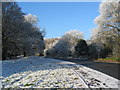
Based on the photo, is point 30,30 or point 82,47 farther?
point 82,47

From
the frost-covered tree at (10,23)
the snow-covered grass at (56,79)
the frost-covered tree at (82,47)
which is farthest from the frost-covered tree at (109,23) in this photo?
the snow-covered grass at (56,79)

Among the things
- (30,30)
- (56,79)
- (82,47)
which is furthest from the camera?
(82,47)

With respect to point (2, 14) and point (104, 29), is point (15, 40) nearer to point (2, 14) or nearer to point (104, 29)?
point (2, 14)

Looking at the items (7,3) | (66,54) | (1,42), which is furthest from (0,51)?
(66,54)

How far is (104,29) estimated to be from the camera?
91.0 feet

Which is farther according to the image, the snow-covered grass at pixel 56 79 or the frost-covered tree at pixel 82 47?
the frost-covered tree at pixel 82 47

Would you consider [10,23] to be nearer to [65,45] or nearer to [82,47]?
[82,47]

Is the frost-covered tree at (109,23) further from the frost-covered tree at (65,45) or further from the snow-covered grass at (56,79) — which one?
the frost-covered tree at (65,45)

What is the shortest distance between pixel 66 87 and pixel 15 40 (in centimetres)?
1754

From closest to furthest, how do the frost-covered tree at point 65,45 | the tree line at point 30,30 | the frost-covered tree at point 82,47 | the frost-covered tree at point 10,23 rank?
the frost-covered tree at point 10,23 < the tree line at point 30,30 < the frost-covered tree at point 82,47 < the frost-covered tree at point 65,45

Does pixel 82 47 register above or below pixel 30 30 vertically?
below

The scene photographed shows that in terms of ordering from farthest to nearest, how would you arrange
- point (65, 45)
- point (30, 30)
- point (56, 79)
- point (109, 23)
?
point (65, 45), point (109, 23), point (30, 30), point (56, 79)

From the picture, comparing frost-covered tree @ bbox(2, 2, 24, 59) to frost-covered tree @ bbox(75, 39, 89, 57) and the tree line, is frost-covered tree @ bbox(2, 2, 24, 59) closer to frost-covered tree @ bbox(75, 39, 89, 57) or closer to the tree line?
the tree line

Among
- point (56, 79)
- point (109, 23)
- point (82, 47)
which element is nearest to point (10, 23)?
point (56, 79)
